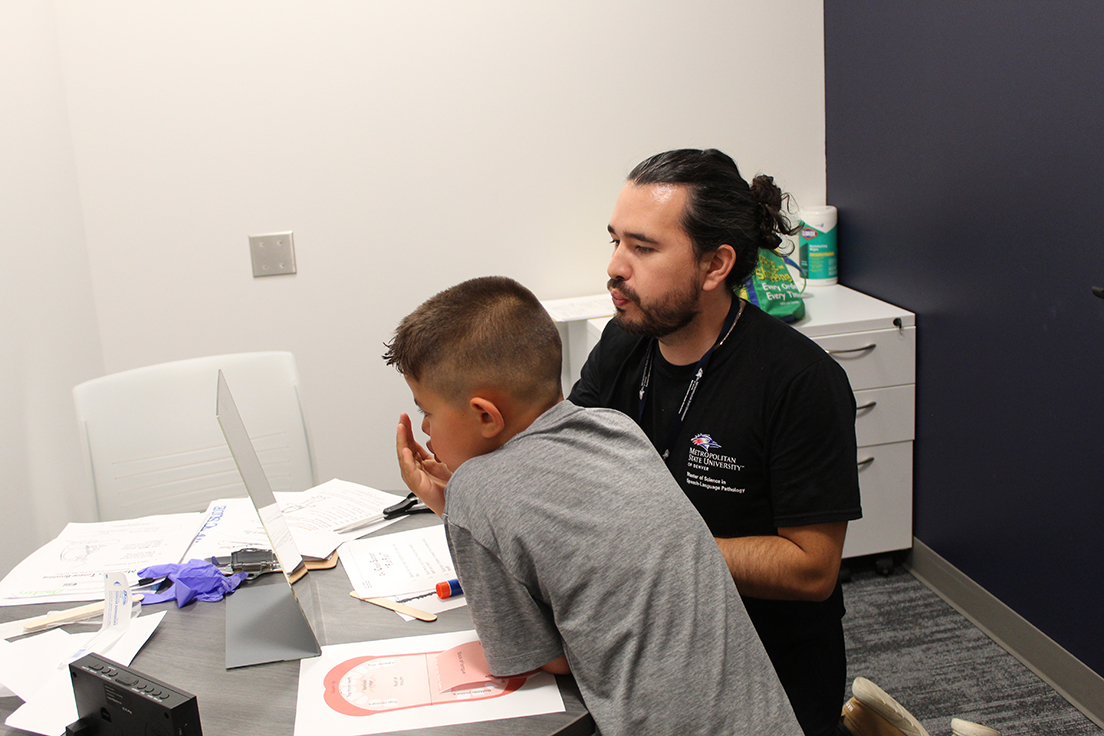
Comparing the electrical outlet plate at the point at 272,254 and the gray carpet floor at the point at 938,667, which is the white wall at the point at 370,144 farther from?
the gray carpet floor at the point at 938,667

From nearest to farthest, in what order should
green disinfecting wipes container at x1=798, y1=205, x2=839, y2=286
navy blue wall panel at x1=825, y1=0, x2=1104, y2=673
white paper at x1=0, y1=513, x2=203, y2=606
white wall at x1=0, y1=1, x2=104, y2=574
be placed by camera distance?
white paper at x1=0, y1=513, x2=203, y2=606
navy blue wall panel at x1=825, y1=0, x2=1104, y2=673
white wall at x1=0, y1=1, x2=104, y2=574
green disinfecting wipes container at x1=798, y1=205, x2=839, y2=286

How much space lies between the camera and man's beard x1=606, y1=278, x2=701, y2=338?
1.51m

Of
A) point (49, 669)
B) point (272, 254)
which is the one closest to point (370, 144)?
point (272, 254)

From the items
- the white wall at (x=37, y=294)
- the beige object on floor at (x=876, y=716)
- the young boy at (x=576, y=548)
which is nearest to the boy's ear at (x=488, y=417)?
the young boy at (x=576, y=548)

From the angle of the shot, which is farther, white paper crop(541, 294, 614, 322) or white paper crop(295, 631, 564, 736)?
white paper crop(541, 294, 614, 322)

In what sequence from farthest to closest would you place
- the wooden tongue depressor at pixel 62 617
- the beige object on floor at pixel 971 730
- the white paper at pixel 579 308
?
the white paper at pixel 579 308, the wooden tongue depressor at pixel 62 617, the beige object on floor at pixel 971 730

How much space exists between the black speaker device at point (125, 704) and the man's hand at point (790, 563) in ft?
2.58

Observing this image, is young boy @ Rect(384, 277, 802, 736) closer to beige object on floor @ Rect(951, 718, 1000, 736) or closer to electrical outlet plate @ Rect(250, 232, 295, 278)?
beige object on floor @ Rect(951, 718, 1000, 736)

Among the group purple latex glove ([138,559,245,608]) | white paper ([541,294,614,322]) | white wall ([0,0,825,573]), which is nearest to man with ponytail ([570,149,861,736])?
purple latex glove ([138,559,245,608])

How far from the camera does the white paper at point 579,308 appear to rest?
2.76 m

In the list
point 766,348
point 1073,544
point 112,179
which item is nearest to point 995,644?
point 1073,544

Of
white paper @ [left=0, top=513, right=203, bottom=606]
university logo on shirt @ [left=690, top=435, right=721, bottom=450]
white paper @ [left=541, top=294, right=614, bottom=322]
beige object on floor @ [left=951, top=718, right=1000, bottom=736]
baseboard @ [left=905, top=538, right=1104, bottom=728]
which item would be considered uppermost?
white paper @ [left=541, top=294, right=614, bottom=322]

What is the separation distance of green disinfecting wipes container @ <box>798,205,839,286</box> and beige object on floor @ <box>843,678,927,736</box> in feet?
6.23

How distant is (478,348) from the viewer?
1.10 metres
